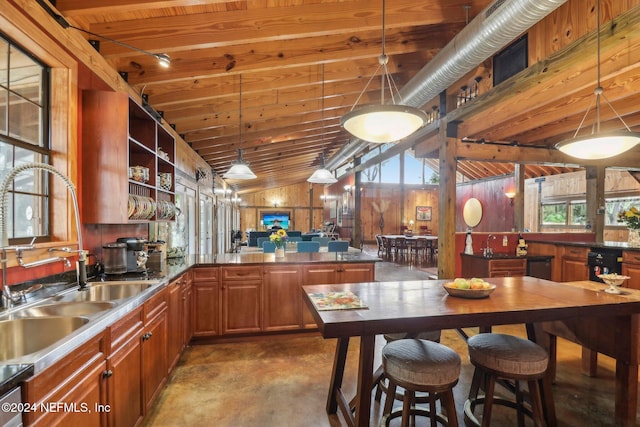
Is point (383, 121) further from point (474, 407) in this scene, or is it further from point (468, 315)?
point (474, 407)

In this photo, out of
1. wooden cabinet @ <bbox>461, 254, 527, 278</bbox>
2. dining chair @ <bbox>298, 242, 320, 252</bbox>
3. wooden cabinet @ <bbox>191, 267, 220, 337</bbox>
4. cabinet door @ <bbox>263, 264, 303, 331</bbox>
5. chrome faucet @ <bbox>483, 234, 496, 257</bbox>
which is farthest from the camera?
dining chair @ <bbox>298, 242, 320, 252</bbox>

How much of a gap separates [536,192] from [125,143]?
41.2 feet

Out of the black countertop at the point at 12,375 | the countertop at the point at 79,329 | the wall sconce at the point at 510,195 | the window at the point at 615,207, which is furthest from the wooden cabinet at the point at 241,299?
the wall sconce at the point at 510,195

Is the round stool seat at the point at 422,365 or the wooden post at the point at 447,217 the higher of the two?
the wooden post at the point at 447,217

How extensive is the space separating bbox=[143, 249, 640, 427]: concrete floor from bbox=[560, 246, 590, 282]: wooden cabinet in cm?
177

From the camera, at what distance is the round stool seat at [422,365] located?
1.57 meters

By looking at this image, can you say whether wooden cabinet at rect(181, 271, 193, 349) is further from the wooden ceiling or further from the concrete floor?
the wooden ceiling

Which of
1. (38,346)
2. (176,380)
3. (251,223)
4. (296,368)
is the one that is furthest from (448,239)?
(251,223)

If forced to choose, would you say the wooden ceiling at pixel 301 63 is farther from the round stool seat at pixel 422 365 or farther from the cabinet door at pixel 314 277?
the round stool seat at pixel 422 365

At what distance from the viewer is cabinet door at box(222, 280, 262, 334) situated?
3.23m

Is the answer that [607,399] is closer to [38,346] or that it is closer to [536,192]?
[38,346]

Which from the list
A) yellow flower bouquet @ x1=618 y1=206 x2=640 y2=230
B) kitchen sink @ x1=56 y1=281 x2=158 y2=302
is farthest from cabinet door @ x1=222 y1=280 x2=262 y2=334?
yellow flower bouquet @ x1=618 y1=206 x2=640 y2=230

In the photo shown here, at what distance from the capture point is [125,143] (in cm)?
223

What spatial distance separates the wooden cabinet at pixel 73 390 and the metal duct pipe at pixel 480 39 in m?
2.88
